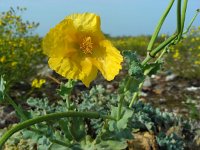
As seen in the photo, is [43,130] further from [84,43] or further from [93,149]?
[84,43]

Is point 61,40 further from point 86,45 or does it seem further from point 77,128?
point 77,128

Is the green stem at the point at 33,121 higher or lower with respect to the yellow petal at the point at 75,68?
lower

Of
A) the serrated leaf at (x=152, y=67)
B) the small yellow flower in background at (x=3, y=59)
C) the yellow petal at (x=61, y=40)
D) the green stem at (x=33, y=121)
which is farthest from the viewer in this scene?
the small yellow flower in background at (x=3, y=59)

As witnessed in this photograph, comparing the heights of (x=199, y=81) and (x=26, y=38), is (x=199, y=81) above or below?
below

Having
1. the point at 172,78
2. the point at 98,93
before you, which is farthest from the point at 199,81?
the point at 98,93

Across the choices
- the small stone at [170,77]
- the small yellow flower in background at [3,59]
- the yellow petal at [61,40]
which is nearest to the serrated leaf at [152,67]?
the yellow petal at [61,40]

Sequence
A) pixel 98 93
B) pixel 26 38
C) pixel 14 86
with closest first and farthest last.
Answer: pixel 98 93 → pixel 14 86 → pixel 26 38

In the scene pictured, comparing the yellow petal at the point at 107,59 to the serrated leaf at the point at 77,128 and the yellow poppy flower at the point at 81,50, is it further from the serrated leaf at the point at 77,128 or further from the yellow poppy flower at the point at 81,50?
the serrated leaf at the point at 77,128
